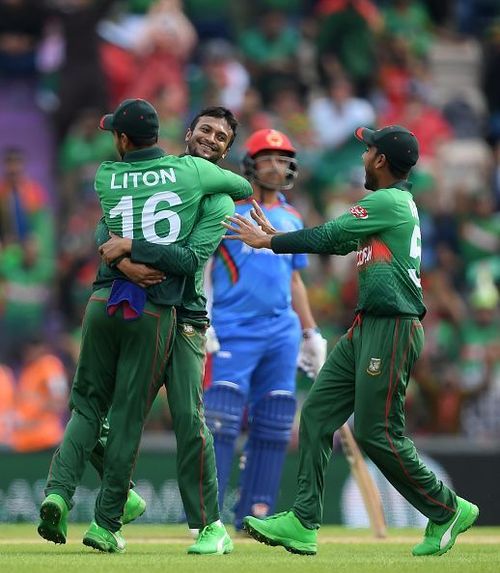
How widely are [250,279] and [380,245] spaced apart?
220 centimetres

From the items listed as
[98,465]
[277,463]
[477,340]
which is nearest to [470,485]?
[277,463]

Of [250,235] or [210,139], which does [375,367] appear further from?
[210,139]

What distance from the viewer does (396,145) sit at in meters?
8.06

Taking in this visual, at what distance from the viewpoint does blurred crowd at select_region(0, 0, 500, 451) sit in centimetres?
1559

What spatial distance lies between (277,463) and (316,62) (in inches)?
394

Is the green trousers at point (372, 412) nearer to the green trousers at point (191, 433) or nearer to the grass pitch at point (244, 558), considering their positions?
the grass pitch at point (244, 558)

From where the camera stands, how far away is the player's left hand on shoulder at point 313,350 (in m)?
10.4

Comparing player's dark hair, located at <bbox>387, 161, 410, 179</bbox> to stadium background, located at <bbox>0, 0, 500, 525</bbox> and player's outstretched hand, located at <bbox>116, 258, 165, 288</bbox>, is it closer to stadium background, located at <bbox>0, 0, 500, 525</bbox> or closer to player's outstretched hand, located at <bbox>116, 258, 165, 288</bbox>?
player's outstretched hand, located at <bbox>116, 258, 165, 288</bbox>

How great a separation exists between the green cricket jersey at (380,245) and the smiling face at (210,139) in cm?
96

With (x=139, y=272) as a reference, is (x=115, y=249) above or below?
above

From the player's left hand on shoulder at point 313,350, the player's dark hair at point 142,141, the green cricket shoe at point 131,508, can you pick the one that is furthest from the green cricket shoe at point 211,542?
the player's left hand on shoulder at point 313,350

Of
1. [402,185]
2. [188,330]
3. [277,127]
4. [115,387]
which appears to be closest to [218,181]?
[188,330]

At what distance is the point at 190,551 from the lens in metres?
7.85

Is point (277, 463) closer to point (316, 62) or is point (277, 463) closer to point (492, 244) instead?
point (492, 244)
